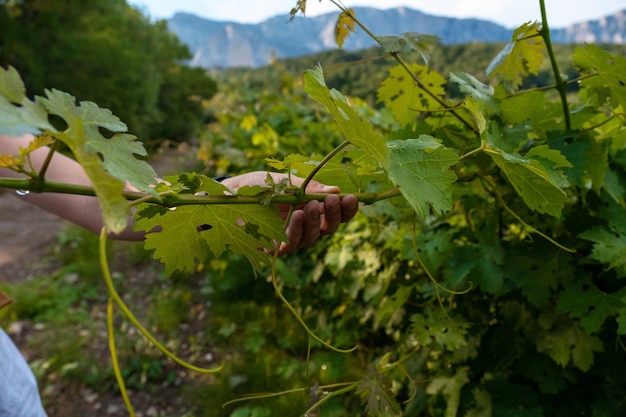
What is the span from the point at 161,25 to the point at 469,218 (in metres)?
27.3

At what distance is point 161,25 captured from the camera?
83.9 ft

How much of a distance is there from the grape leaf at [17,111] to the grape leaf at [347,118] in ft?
0.90

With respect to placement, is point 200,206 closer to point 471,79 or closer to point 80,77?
point 471,79

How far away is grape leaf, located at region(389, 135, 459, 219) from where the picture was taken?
26.1 inches

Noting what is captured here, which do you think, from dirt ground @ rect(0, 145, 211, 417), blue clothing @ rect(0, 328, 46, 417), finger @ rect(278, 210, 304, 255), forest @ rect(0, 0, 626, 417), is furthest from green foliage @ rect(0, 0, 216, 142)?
finger @ rect(278, 210, 304, 255)

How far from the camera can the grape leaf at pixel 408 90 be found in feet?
3.78

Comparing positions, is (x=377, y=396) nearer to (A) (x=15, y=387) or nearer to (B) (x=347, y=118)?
(B) (x=347, y=118)

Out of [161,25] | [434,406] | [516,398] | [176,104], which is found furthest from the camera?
[161,25]

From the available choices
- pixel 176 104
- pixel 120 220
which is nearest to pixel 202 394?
pixel 120 220

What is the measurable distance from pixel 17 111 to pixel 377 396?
699mm

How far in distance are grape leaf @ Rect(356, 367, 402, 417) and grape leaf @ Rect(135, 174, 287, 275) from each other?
0.30 metres

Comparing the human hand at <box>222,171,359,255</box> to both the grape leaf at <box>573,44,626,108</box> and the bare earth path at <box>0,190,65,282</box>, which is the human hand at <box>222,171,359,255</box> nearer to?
the grape leaf at <box>573,44,626,108</box>

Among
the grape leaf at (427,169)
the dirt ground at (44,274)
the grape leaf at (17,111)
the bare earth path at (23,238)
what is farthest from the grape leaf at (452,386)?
the bare earth path at (23,238)

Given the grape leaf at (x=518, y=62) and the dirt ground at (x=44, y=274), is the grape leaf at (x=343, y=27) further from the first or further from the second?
the dirt ground at (x=44, y=274)
